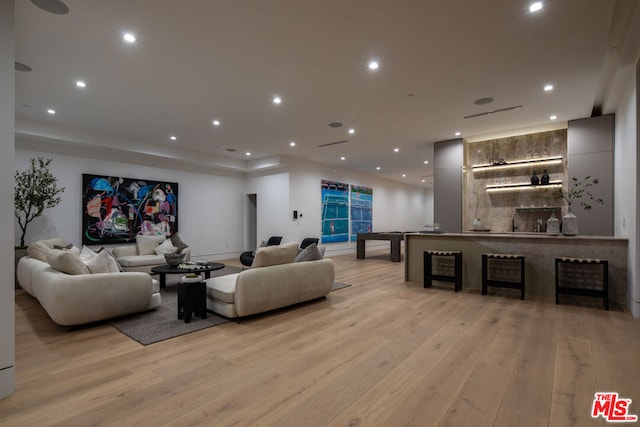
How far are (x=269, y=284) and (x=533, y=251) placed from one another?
4156 millimetres

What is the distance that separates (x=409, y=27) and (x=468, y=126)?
389 centimetres

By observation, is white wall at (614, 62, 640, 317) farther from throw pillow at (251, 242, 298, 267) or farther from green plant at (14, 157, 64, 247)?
green plant at (14, 157, 64, 247)

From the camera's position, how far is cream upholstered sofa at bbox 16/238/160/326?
3320 mm

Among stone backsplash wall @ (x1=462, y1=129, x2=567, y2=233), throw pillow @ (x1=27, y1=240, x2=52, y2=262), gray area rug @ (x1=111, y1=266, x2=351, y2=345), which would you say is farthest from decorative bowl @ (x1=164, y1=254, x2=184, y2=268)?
stone backsplash wall @ (x1=462, y1=129, x2=567, y2=233)

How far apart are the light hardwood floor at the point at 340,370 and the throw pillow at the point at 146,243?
326 centimetres

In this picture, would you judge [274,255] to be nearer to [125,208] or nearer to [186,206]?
[125,208]

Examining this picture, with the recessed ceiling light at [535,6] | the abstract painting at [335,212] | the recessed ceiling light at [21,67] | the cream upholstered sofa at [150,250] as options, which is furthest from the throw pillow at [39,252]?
the abstract painting at [335,212]

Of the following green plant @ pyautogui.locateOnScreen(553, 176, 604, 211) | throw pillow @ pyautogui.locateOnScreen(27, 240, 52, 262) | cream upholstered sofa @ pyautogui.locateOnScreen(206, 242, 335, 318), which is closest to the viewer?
cream upholstered sofa @ pyautogui.locateOnScreen(206, 242, 335, 318)

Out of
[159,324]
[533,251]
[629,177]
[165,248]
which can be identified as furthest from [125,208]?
[629,177]

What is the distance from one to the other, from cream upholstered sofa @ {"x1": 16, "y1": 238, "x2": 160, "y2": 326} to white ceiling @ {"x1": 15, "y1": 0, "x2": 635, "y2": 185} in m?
2.44

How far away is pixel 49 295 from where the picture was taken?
332 cm

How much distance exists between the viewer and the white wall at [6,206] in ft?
7.10

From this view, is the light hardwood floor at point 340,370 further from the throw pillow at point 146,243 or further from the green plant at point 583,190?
the throw pillow at point 146,243

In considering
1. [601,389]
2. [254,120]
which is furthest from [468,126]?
[601,389]
